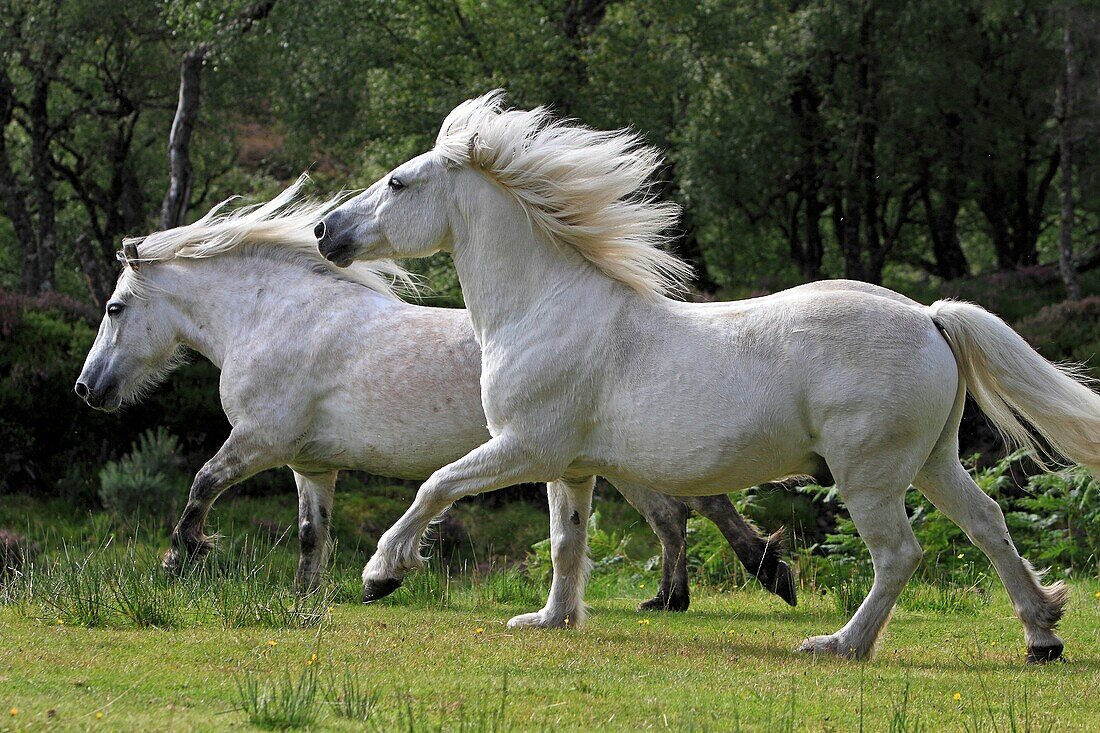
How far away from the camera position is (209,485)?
7.46 meters

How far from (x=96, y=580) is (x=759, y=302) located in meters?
3.61

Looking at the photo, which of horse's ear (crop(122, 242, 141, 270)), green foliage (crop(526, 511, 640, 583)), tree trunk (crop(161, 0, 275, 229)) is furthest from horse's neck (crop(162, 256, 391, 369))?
tree trunk (crop(161, 0, 275, 229))

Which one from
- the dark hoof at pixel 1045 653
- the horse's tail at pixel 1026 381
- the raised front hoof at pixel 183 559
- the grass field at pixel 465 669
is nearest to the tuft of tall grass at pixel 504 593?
the grass field at pixel 465 669

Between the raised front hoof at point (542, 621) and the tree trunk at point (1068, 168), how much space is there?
1748 cm

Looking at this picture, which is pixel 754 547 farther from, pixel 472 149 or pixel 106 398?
pixel 106 398

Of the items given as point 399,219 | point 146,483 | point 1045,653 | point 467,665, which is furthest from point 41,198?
point 1045,653

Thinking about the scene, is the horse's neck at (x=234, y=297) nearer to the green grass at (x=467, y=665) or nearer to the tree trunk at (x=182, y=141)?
the green grass at (x=467, y=665)

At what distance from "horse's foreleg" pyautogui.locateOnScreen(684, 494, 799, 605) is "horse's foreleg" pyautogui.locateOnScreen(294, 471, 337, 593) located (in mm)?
2437

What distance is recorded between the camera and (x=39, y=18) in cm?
2058

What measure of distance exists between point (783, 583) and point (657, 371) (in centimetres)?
247

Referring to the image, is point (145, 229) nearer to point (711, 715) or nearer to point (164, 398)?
point (164, 398)

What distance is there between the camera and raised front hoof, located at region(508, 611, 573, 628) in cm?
644

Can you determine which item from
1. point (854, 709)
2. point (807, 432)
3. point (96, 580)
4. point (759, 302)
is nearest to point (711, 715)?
point (854, 709)

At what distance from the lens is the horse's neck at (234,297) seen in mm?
7785
